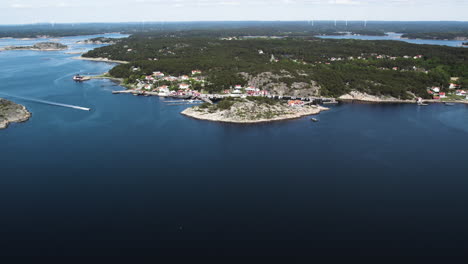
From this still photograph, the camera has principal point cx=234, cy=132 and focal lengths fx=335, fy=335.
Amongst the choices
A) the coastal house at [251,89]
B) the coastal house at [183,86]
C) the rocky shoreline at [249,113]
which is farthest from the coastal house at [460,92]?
the coastal house at [183,86]

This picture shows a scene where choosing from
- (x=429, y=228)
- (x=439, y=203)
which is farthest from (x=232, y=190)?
(x=439, y=203)

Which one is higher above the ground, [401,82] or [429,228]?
[401,82]

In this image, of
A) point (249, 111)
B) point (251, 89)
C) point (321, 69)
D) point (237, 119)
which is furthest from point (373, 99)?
point (237, 119)

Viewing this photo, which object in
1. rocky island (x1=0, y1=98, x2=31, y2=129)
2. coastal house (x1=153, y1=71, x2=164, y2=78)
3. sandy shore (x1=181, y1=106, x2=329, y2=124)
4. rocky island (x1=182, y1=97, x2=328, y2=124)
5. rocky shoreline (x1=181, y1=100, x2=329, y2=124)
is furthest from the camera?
coastal house (x1=153, y1=71, x2=164, y2=78)

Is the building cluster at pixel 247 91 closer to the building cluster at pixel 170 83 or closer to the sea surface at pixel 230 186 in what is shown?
the building cluster at pixel 170 83

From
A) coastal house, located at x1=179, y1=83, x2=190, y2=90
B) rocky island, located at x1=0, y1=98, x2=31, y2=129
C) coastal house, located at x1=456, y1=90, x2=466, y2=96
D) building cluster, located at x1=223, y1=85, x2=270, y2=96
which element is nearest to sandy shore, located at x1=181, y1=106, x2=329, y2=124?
building cluster, located at x1=223, y1=85, x2=270, y2=96

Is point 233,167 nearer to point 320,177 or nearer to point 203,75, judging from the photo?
point 320,177

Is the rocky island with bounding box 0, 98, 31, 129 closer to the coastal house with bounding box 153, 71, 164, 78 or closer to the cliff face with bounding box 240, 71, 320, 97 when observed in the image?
the coastal house with bounding box 153, 71, 164, 78

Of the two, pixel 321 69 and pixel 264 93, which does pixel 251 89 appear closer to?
pixel 264 93
